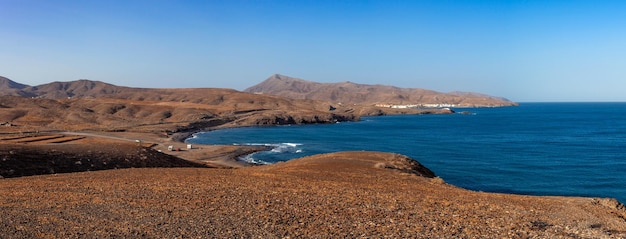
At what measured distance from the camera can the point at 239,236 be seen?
14594 mm

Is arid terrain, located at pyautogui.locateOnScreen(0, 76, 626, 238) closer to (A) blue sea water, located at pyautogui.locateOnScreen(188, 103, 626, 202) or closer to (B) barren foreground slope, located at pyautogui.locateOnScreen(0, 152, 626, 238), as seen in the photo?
(B) barren foreground slope, located at pyautogui.locateOnScreen(0, 152, 626, 238)

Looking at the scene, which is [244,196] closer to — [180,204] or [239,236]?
[180,204]

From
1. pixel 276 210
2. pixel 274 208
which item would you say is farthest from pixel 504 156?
pixel 276 210

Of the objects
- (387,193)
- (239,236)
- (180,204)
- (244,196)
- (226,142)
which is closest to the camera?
(239,236)

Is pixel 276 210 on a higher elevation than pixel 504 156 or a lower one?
higher

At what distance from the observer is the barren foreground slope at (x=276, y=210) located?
15250 millimetres

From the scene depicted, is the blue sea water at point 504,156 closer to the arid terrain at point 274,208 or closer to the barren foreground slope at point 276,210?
the arid terrain at point 274,208

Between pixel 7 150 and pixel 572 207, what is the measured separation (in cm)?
3781

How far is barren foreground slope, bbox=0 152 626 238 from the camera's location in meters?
15.2

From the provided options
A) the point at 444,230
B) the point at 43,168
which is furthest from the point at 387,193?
the point at 43,168

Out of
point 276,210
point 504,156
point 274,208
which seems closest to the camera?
point 276,210

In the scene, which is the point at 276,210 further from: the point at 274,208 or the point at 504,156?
the point at 504,156

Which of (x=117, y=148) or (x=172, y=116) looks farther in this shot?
(x=172, y=116)

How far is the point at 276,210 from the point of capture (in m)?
17.9
